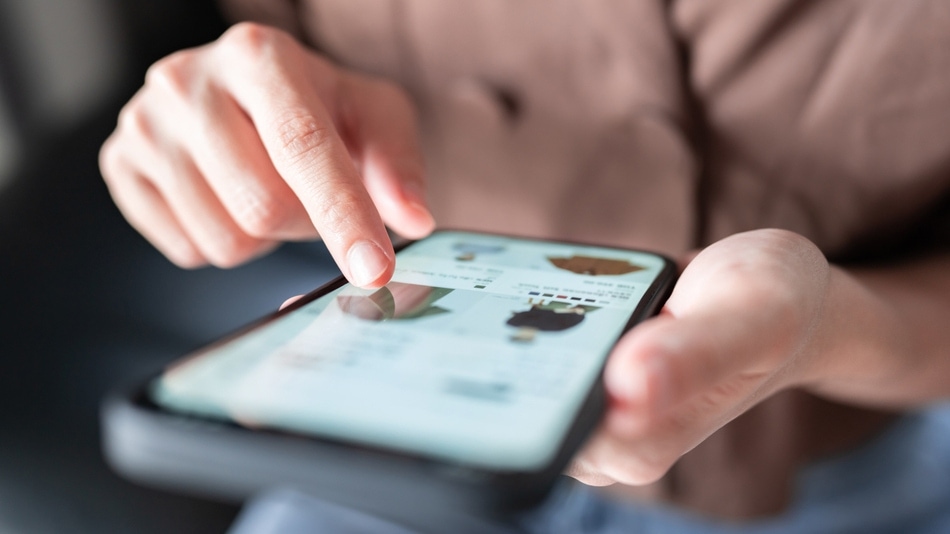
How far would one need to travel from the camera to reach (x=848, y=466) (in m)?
0.56

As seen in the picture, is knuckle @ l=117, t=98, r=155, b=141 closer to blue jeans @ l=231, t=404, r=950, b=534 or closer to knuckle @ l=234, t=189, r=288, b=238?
knuckle @ l=234, t=189, r=288, b=238

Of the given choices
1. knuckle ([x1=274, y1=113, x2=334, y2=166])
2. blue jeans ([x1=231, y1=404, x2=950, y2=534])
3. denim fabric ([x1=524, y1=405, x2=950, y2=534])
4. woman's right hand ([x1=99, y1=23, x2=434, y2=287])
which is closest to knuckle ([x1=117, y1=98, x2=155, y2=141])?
woman's right hand ([x1=99, y1=23, x2=434, y2=287])

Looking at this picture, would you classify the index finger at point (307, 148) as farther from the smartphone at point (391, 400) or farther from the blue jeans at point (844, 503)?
the blue jeans at point (844, 503)

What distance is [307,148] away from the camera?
1.16 feet

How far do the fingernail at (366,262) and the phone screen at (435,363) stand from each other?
0.02 meters

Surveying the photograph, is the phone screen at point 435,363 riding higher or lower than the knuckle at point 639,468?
higher

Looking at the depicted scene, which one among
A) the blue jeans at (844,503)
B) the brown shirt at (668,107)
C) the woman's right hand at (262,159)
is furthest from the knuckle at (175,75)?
the blue jeans at (844,503)

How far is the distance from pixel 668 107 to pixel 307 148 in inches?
9.2

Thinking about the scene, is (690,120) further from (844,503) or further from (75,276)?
(75,276)

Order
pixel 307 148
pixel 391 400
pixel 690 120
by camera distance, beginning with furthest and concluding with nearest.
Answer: pixel 690 120 < pixel 307 148 < pixel 391 400

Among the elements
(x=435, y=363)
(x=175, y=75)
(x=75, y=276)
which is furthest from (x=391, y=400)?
(x=75, y=276)

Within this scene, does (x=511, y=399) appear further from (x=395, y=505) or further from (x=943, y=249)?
(x=943, y=249)

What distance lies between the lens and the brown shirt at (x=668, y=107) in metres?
0.42

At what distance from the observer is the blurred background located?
1.66 ft
